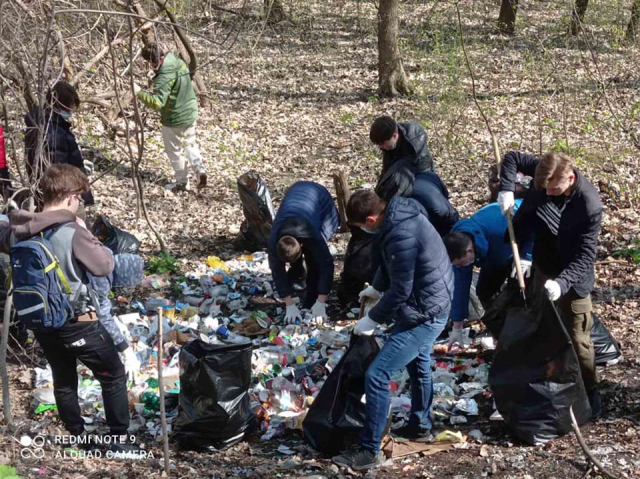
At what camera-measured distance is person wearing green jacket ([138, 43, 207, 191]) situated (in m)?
Result: 7.69

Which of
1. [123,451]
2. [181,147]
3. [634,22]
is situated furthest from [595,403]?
[634,22]

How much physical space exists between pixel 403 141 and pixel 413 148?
110mm

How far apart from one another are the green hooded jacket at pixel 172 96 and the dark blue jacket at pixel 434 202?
3305mm

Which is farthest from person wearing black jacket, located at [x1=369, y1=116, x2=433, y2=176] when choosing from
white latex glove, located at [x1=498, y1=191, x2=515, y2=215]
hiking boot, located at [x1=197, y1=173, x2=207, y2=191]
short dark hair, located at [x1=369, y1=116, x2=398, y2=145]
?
hiking boot, located at [x1=197, y1=173, x2=207, y2=191]

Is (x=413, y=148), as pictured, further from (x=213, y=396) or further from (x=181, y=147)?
(x=181, y=147)

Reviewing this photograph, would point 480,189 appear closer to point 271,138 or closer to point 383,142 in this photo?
point 383,142

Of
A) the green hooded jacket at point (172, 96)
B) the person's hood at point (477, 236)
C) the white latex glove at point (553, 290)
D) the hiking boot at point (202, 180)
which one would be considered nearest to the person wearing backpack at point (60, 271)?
the white latex glove at point (553, 290)

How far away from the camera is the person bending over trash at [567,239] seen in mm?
3812

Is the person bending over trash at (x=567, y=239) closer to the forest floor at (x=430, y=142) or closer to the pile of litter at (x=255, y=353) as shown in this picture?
the forest floor at (x=430, y=142)

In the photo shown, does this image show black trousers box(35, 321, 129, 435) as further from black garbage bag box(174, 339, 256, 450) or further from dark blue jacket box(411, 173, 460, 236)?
dark blue jacket box(411, 173, 460, 236)

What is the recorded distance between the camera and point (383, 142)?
19.0 feet

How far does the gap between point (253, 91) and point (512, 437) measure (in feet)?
29.2

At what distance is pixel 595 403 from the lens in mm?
4164

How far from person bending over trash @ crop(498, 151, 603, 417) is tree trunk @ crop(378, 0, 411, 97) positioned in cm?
691
